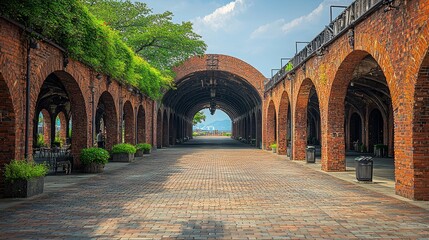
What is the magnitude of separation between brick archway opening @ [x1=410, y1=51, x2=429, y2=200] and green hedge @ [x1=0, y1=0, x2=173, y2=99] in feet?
28.9

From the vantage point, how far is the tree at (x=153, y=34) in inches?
1083

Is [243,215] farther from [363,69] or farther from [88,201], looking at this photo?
[363,69]

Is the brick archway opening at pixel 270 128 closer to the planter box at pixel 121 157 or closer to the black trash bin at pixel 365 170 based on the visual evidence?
the planter box at pixel 121 157

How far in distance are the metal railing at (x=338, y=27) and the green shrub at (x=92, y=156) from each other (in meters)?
9.62

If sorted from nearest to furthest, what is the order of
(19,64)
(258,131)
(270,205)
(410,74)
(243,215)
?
(243,215) → (270,205) → (410,74) → (19,64) → (258,131)

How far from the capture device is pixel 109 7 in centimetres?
2694

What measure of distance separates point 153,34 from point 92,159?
561 inches

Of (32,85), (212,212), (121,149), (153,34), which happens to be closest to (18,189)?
(32,85)

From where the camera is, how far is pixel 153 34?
27422 millimetres

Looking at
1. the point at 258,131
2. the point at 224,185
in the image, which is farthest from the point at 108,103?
the point at 258,131

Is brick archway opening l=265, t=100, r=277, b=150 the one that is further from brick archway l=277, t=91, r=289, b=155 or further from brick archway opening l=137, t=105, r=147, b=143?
brick archway opening l=137, t=105, r=147, b=143

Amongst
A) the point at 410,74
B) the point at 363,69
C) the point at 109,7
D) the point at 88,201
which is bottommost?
the point at 88,201

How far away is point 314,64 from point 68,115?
25660 mm

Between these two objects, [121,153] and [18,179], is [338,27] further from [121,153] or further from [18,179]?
[121,153]
